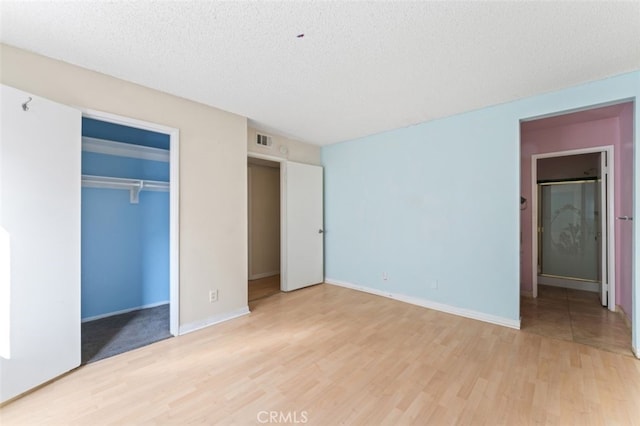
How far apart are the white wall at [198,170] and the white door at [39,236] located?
0.57 feet

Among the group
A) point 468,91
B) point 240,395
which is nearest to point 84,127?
point 240,395

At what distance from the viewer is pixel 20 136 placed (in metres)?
1.82

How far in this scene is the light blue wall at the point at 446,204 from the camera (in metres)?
Result: 2.85

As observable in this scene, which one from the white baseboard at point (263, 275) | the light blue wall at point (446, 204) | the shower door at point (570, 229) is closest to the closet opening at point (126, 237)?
the white baseboard at point (263, 275)

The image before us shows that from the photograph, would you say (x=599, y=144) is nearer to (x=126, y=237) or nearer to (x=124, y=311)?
(x=126, y=237)

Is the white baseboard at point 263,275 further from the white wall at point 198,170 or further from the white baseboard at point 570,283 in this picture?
the white baseboard at point 570,283

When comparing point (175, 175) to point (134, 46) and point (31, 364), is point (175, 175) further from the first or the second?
point (31, 364)

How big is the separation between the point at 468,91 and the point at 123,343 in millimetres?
4176

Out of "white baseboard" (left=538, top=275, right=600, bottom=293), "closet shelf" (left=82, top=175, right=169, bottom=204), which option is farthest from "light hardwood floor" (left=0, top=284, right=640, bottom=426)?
A: "white baseboard" (left=538, top=275, right=600, bottom=293)

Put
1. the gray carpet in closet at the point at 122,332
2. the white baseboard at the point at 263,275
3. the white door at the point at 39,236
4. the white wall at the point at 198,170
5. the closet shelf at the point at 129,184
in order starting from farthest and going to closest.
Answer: the white baseboard at the point at 263,275 < the closet shelf at the point at 129,184 < the gray carpet in closet at the point at 122,332 < the white wall at the point at 198,170 < the white door at the point at 39,236

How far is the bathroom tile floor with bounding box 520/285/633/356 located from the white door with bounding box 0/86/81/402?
168 inches

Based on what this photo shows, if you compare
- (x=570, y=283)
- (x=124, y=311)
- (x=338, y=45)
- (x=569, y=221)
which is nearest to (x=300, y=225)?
(x=124, y=311)

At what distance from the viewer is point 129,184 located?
10.7 ft

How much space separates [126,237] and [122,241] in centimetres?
6
